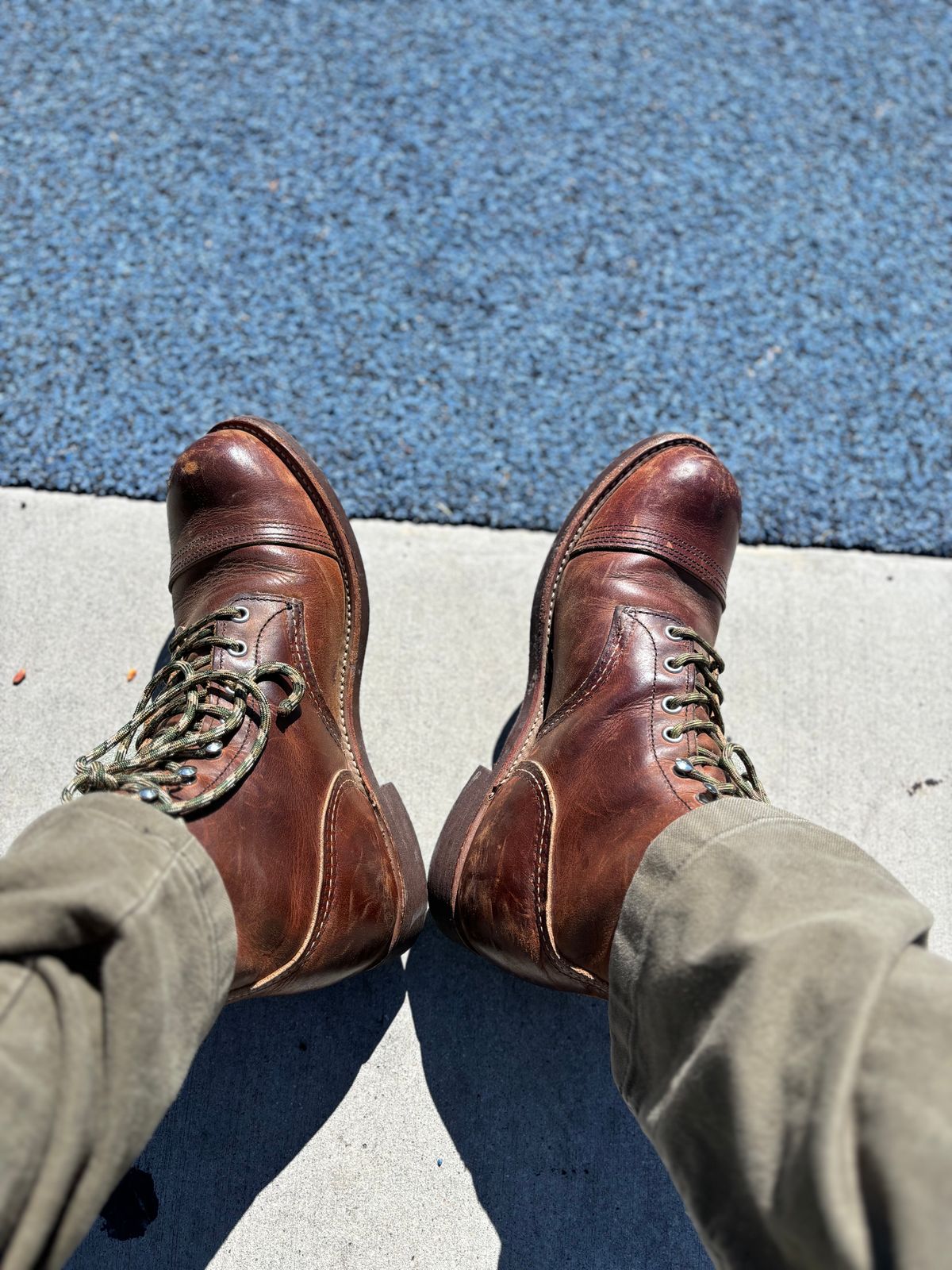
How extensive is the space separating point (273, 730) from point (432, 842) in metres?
0.44

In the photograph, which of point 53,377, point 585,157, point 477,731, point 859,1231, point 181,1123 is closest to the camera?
point 859,1231

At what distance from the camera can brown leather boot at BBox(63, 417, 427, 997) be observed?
1113mm

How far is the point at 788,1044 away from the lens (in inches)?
30.2

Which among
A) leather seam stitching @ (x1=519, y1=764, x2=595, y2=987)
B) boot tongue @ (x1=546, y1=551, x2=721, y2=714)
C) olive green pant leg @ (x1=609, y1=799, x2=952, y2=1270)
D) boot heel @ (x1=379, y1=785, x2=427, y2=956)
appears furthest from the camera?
boot tongue @ (x1=546, y1=551, x2=721, y2=714)

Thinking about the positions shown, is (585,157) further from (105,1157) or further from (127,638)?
(105,1157)

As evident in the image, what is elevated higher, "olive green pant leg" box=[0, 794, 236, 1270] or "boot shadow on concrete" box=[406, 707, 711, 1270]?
"olive green pant leg" box=[0, 794, 236, 1270]

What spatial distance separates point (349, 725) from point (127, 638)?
0.52 meters

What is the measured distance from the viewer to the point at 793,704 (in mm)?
1656

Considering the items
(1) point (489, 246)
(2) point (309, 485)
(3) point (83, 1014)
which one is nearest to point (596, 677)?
(2) point (309, 485)

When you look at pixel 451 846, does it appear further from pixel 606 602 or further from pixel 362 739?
pixel 606 602

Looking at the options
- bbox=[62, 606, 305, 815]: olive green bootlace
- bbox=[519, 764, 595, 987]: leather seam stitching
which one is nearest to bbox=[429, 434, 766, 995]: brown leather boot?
bbox=[519, 764, 595, 987]: leather seam stitching

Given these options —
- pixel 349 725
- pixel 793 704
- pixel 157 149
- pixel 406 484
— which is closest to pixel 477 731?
pixel 349 725

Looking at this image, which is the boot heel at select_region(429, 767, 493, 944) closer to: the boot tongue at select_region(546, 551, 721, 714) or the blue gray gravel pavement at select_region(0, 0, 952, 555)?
the boot tongue at select_region(546, 551, 721, 714)

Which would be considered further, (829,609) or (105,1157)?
(829,609)
